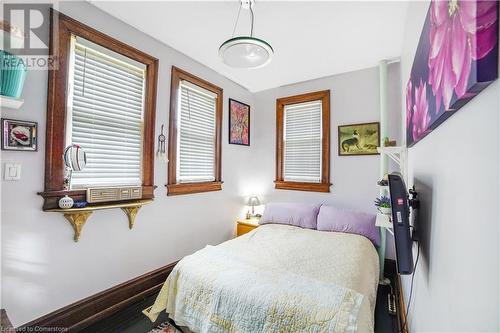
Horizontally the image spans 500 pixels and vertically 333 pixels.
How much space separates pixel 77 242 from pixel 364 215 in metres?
2.96

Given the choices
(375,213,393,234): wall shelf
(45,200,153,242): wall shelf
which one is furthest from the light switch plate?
(375,213,393,234): wall shelf

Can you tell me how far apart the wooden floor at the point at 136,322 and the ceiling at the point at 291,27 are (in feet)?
8.92

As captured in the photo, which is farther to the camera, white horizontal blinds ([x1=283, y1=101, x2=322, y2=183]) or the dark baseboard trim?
white horizontal blinds ([x1=283, y1=101, x2=322, y2=183])

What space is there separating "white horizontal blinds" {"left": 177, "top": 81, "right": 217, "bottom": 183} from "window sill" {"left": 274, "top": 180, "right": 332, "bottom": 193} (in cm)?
112

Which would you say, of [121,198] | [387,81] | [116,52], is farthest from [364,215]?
[116,52]

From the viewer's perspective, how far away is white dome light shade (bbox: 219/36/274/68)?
1612 millimetres

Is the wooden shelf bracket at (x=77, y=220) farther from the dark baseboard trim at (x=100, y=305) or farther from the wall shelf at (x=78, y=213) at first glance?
the dark baseboard trim at (x=100, y=305)

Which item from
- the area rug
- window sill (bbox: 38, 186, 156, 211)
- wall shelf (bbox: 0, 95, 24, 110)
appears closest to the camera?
wall shelf (bbox: 0, 95, 24, 110)

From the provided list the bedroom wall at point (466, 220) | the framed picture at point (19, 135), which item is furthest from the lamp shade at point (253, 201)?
the bedroom wall at point (466, 220)

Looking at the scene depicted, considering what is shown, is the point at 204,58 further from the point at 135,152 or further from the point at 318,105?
the point at 318,105

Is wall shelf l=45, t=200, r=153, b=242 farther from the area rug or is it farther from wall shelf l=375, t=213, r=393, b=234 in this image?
wall shelf l=375, t=213, r=393, b=234

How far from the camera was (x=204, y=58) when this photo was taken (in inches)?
113

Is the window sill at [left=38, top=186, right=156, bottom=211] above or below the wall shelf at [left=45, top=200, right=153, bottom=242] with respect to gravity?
above

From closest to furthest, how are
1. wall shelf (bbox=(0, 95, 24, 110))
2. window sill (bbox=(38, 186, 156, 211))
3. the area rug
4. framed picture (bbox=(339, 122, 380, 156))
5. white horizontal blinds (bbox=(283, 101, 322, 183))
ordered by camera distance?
1. wall shelf (bbox=(0, 95, 24, 110))
2. window sill (bbox=(38, 186, 156, 211))
3. the area rug
4. framed picture (bbox=(339, 122, 380, 156))
5. white horizontal blinds (bbox=(283, 101, 322, 183))
